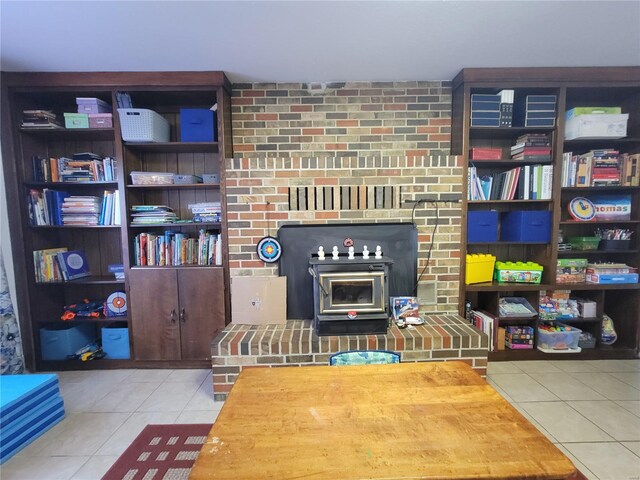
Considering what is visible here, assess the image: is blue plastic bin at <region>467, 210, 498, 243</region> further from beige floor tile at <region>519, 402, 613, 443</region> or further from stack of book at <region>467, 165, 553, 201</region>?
beige floor tile at <region>519, 402, 613, 443</region>

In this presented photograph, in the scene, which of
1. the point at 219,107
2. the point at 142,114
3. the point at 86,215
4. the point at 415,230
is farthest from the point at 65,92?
the point at 415,230

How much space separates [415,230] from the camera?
2.52 metres

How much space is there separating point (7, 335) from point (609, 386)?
4.68 meters

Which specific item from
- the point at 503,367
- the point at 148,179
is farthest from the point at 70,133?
the point at 503,367

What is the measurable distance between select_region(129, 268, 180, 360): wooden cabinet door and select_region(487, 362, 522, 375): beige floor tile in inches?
106

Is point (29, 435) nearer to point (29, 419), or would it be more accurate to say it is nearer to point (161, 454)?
point (29, 419)

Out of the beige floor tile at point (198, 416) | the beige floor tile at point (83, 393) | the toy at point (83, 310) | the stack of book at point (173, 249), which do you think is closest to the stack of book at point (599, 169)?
the stack of book at point (173, 249)

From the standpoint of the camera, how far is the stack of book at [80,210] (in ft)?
8.29

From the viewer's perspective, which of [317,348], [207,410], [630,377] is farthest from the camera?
[630,377]

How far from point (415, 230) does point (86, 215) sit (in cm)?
288

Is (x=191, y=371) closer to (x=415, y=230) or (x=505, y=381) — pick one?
(x=415, y=230)

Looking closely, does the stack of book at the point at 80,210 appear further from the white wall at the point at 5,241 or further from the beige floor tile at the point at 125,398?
the beige floor tile at the point at 125,398

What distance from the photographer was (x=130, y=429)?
71.6 inches

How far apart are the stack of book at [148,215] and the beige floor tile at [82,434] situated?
1.46 meters
